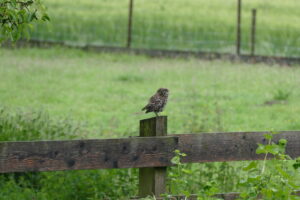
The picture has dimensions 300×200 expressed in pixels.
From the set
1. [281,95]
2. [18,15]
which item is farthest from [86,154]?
[281,95]

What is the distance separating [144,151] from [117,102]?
9822 mm

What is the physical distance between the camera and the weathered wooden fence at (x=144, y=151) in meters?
6.16

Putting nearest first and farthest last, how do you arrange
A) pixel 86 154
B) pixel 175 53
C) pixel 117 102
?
pixel 86 154 → pixel 117 102 → pixel 175 53

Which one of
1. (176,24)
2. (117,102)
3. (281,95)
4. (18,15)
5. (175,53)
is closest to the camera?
(18,15)

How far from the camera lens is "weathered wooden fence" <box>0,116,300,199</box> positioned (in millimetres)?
6164

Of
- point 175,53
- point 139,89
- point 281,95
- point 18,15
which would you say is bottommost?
point 281,95

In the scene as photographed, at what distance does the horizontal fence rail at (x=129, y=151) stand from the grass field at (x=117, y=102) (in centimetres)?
130

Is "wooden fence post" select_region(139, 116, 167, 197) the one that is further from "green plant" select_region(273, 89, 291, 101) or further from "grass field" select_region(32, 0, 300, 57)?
"grass field" select_region(32, 0, 300, 57)

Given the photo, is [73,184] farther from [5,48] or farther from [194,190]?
[5,48]

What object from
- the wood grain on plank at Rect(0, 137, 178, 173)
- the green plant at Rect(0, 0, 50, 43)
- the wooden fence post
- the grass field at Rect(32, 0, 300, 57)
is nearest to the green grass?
the grass field at Rect(32, 0, 300, 57)

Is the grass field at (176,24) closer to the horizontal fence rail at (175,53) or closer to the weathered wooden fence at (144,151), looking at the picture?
the horizontal fence rail at (175,53)

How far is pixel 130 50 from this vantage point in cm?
2489

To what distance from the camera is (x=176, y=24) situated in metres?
31.6

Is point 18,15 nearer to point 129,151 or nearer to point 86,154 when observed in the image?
point 86,154
